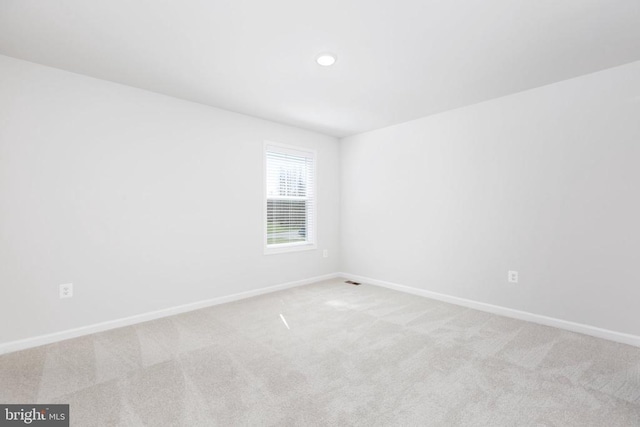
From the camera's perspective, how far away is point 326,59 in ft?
8.05

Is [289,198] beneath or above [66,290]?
above

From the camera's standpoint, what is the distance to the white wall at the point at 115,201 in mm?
2453

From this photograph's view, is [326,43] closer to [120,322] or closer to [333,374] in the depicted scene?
[333,374]

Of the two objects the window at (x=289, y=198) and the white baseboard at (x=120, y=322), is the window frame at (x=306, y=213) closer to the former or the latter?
the window at (x=289, y=198)

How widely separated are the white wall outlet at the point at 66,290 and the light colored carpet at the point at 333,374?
1.29ft

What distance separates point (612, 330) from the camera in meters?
2.60

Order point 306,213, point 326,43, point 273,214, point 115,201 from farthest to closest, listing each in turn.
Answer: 1. point 306,213
2. point 273,214
3. point 115,201
4. point 326,43

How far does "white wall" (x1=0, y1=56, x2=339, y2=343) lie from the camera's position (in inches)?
96.6

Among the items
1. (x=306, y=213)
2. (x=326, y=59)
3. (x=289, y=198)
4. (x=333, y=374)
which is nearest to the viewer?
(x=333, y=374)

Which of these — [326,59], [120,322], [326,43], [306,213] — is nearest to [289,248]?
[306,213]

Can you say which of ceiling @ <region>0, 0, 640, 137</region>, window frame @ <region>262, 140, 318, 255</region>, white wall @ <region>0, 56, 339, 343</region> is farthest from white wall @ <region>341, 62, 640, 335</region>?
white wall @ <region>0, 56, 339, 343</region>

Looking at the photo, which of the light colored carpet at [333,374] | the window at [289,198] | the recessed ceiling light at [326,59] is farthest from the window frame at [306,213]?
the recessed ceiling light at [326,59]

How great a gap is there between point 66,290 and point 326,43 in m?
3.06

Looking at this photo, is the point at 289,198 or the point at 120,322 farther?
the point at 289,198
